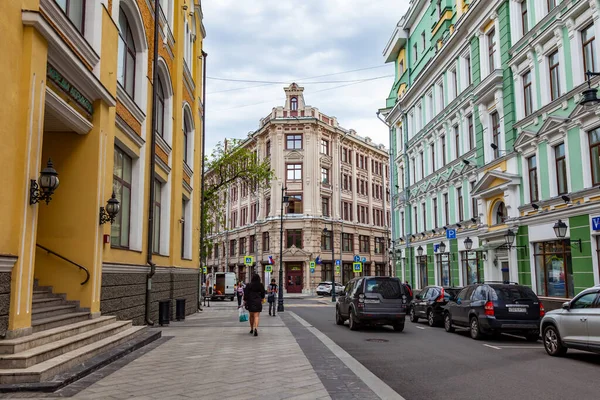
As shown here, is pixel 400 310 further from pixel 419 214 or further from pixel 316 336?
pixel 419 214

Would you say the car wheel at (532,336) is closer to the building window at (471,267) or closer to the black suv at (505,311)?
the black suv at (505,311)

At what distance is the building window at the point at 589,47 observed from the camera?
17.6 metres

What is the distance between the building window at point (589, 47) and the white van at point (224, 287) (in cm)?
3214

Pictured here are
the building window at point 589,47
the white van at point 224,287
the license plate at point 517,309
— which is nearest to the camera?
the license plate at point 517,309

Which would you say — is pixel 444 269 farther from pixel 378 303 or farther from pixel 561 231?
pixel 378 303

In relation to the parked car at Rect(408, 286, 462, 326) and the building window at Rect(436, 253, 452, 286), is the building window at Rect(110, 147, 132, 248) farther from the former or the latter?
the building window at Rect(436, 253, 452, 286)

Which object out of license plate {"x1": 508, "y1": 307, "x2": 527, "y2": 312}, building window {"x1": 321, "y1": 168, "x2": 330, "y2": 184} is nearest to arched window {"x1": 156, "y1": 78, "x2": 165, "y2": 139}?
license plate {"x1": 508, "y1": 307, "x2": 527, "y2": 312}

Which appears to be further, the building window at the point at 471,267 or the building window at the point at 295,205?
the building window at the point at 295,205

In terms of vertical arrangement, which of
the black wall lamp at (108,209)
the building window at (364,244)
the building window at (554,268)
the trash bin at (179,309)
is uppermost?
the building window at (364,244)

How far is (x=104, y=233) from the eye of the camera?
11664mm

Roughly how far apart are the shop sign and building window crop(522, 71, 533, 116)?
17.5m

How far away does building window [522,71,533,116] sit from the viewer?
2173 centimetres

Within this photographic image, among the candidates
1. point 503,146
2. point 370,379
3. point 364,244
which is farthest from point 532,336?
point 364,244

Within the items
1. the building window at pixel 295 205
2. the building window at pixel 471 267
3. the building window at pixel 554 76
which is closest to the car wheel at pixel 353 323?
the building window at pixel 471 267
